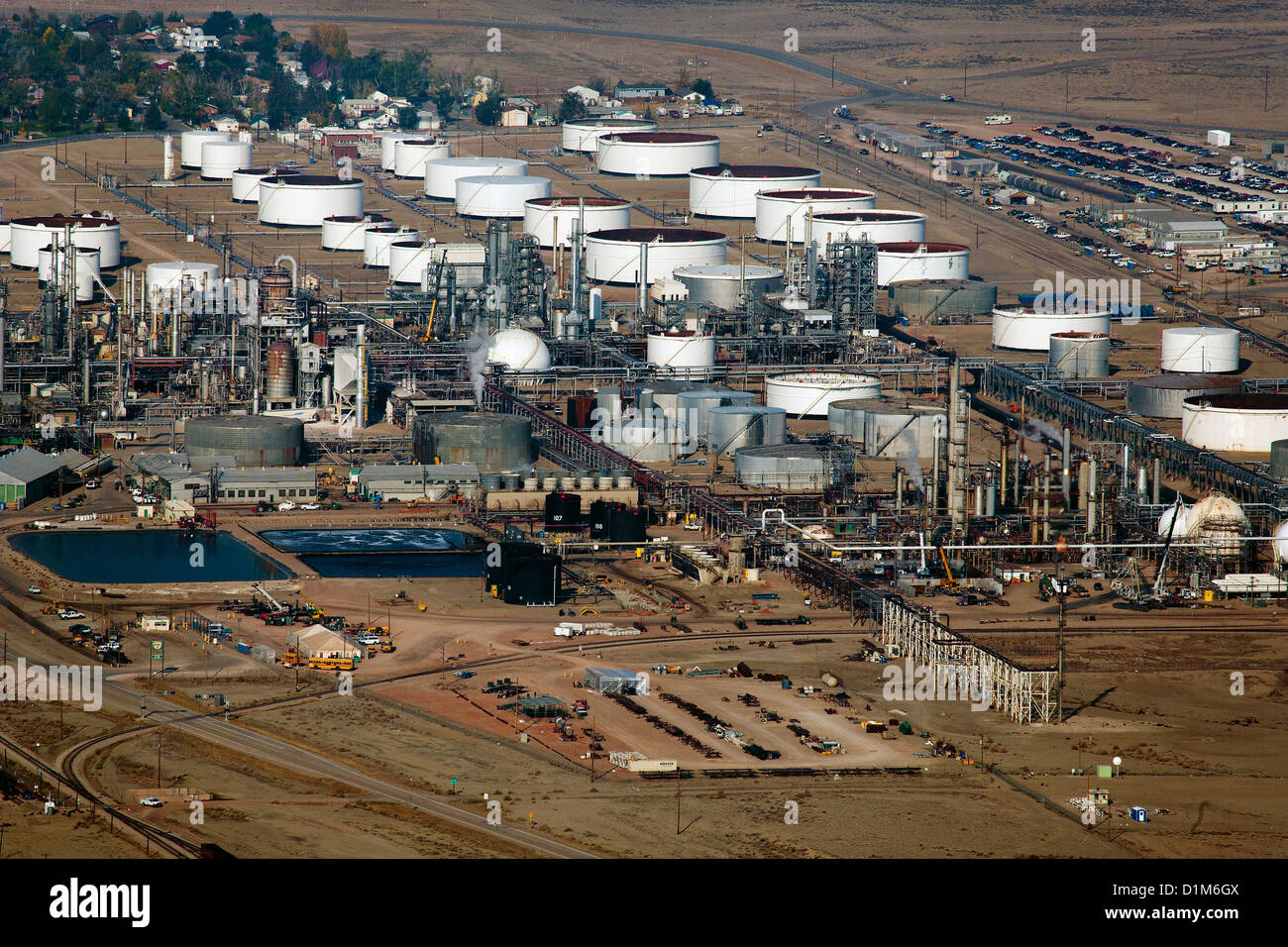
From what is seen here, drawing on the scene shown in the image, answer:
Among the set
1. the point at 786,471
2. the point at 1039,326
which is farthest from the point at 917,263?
the point at 786,471

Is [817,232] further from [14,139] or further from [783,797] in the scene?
[783,797]

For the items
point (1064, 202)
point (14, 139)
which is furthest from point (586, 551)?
point (14, 139)

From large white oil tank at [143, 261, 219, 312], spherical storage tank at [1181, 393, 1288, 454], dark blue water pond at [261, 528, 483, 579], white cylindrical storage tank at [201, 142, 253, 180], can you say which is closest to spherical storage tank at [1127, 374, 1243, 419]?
spherical storage tank at [1181, 393, 1288, 454]

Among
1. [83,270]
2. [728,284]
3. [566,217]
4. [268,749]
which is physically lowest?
[268,749]

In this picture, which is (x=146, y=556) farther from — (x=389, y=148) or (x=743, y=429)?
(x=389, y=148)

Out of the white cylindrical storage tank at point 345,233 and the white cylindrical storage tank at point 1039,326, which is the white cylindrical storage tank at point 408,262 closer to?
the white cylindrical storage tank at point 345,233

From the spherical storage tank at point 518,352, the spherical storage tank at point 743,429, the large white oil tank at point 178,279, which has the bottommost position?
the spherical storage tank at point 743,429

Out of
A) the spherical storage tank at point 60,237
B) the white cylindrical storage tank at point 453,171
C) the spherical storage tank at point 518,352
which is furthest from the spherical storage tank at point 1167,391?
the white cylindrical storage tank at point 453,171
